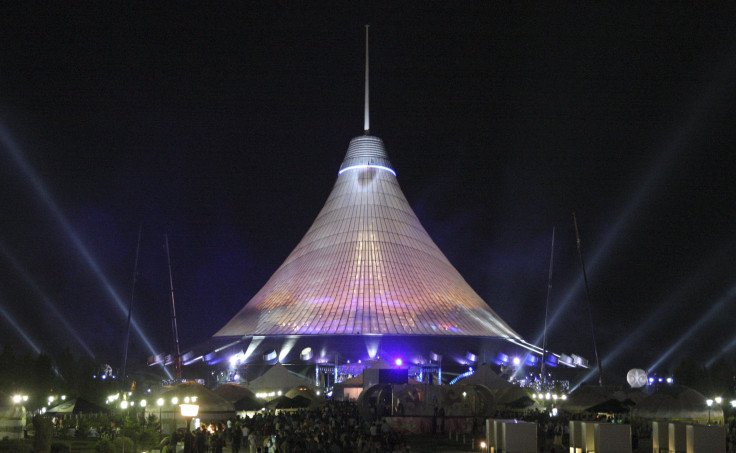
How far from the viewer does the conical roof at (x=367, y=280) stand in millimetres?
38125

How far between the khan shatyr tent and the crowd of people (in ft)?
50.0

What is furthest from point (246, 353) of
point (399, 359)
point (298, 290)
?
point (399, 359)

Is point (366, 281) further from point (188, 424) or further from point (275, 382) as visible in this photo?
point (188, 424)

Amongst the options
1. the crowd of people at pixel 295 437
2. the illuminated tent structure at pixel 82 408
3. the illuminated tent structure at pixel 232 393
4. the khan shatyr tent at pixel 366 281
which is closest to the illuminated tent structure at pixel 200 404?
the illuminated tent structure at pixel 232 393

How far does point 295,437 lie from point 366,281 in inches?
987

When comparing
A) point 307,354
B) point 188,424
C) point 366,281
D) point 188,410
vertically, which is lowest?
point 188,424

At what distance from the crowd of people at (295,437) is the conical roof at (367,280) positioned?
15524mm

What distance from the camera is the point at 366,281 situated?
4112 centimetres

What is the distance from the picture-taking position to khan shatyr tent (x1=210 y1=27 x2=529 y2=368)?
37.9 m

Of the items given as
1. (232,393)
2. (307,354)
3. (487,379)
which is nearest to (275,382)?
(232,393)

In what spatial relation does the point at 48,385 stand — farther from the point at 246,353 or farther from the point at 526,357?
the point at 526,357

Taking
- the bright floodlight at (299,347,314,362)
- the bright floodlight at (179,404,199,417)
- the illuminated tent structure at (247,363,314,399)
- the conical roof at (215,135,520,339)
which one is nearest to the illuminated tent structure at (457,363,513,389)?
the conical roof at (215,135,520,339)

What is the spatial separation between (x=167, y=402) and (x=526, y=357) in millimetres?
22217

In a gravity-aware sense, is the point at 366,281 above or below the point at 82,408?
above
